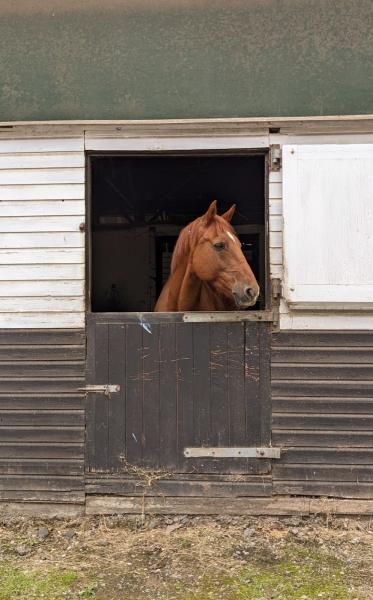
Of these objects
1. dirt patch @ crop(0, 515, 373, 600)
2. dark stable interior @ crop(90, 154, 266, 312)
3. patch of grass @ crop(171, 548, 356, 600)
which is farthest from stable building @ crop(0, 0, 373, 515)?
dark stable interior @ crop(90, 154, 266, 312)

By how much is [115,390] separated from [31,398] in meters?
0.65

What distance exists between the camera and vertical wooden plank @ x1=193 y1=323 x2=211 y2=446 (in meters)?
3.89

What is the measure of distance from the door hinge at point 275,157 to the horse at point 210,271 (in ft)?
1.61

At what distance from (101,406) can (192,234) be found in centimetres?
151

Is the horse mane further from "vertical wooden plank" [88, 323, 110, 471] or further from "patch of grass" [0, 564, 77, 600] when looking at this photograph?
"patch of grass" [0, 564, 77, 600]

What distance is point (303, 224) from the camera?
3.76 metres

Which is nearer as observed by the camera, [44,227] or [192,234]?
[44,227]

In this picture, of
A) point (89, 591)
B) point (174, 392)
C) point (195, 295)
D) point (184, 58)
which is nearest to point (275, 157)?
point (184, 58)

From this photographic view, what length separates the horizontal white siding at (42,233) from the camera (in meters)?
3.94

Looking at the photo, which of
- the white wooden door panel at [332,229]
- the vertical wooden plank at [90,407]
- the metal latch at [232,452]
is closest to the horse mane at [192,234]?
the white wooden door panel at [332,229]

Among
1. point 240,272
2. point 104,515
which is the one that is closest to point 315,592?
point 104,515

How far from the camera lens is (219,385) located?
3.90 meters

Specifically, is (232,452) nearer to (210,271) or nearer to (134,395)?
(134,395)

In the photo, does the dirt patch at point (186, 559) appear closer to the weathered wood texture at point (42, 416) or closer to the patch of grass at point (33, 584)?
the patch of grass at point (33, 584)
